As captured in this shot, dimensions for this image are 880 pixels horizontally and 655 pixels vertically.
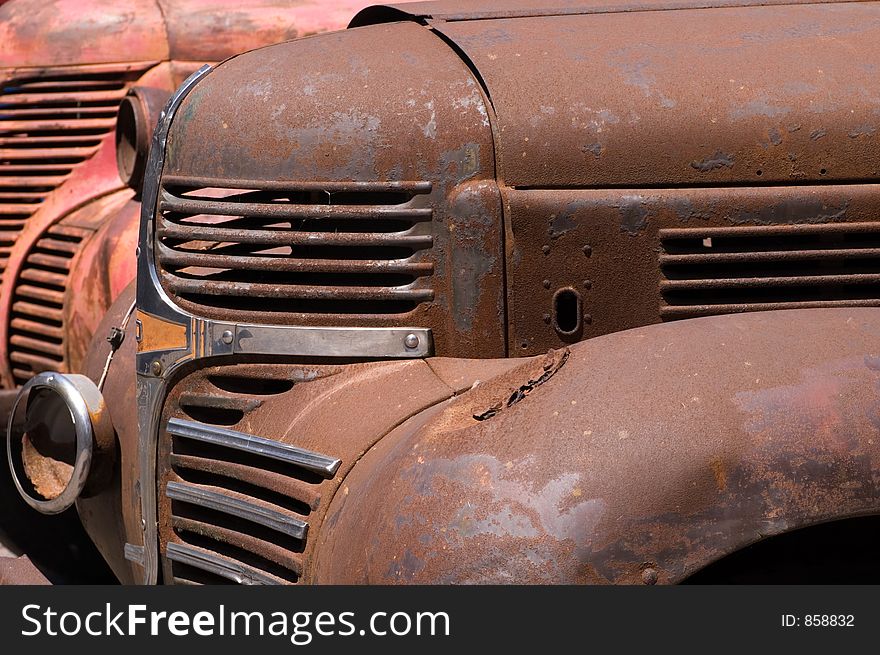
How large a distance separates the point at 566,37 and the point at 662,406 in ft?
3.48

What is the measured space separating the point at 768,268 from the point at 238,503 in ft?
3.83

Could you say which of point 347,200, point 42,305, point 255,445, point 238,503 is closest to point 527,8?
point 347,200

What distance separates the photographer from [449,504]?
2.15 meters

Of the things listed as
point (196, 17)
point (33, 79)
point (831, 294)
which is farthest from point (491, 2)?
point (33, 79)

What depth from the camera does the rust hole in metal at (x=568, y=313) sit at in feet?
8.80

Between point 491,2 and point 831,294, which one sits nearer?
point 831,294

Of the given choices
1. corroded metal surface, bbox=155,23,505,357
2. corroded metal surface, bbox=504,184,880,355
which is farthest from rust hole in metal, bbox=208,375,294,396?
corroded metal surface, bbox=504,184,880,355

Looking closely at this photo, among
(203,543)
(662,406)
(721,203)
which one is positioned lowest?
(203,543)

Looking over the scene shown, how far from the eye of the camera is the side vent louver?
2559mm

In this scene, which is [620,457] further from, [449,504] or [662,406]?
[449,504]

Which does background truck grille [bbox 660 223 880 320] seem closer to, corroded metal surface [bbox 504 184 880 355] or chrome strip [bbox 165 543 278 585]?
corroded metal surface [bbox 504 184 880 355]

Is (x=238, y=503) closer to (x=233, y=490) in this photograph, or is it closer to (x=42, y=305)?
(x=233, y=490)

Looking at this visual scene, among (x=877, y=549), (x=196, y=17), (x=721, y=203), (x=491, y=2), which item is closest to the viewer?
(x=877, y=549)

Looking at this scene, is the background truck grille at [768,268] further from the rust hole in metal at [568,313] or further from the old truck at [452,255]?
the rust hole in metal at [568,313]
